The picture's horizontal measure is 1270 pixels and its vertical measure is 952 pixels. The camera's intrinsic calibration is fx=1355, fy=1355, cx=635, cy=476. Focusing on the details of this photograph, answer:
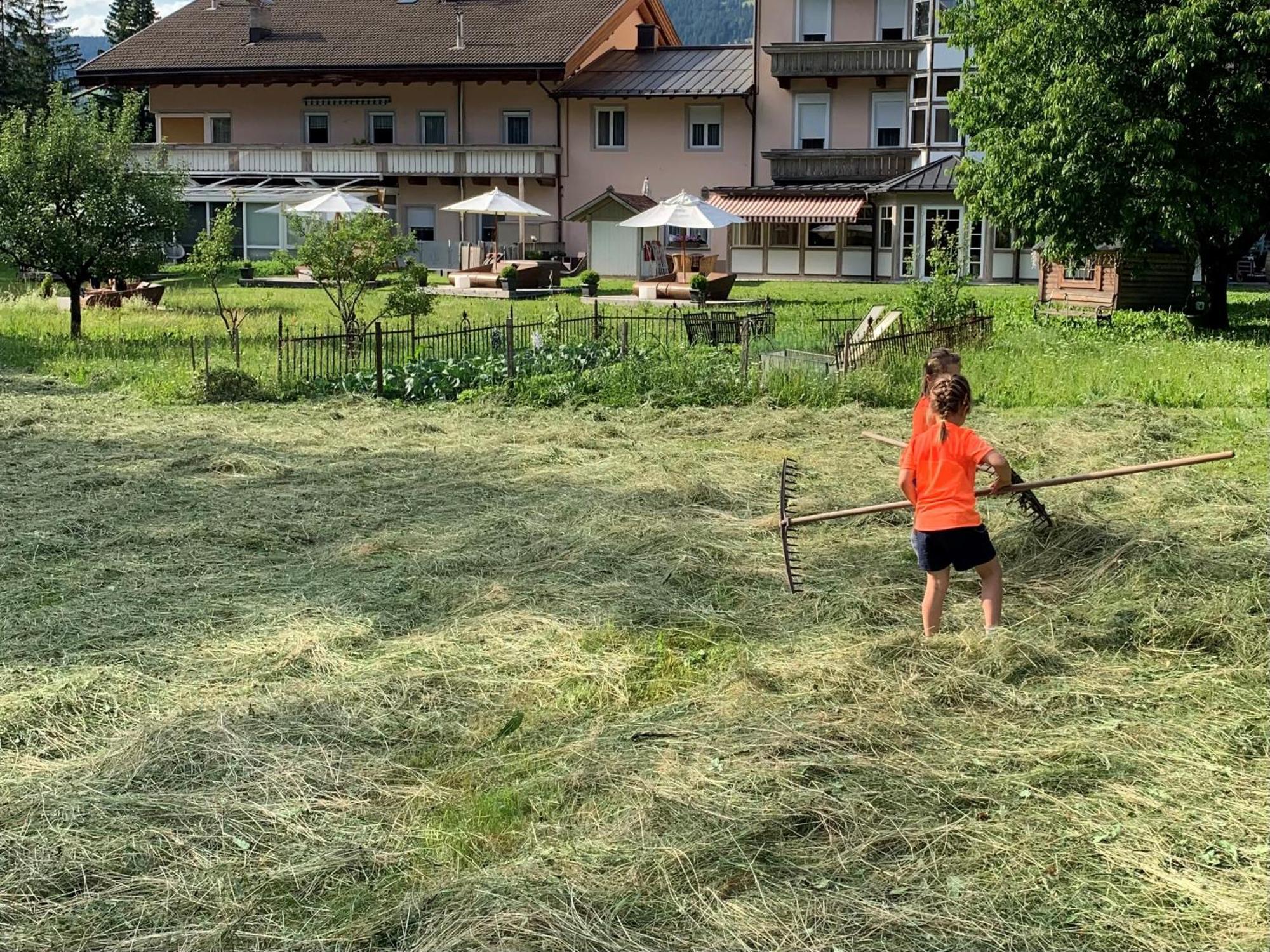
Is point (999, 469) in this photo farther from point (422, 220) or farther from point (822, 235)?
point (422, 220)

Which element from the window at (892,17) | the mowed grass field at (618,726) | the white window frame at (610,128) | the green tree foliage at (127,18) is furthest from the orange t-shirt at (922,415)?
the green tree foliage at (127,18)

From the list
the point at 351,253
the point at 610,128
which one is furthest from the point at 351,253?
the point at 610,128

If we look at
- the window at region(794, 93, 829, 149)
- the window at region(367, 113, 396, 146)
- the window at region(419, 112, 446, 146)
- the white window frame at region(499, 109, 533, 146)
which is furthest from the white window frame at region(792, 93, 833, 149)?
the window at region(367, 113, 396, 146)

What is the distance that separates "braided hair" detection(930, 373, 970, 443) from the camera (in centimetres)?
605

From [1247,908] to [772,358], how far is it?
1151 cm

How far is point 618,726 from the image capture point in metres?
5.27

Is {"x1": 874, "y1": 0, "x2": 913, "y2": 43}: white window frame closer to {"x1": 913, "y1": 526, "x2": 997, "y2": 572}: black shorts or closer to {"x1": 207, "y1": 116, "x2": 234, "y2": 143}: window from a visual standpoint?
{"x1": 207, "y1": 116, "x2": 234, "y2": 143}: window

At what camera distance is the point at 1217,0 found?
19344 millimetres

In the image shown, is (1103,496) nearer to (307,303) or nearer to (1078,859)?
(1078,859)

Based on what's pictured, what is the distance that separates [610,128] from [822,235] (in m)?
7.82

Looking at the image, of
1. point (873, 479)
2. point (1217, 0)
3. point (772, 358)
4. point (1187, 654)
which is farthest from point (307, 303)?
point (1187, 654)

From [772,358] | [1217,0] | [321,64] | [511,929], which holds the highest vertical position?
[321,64]

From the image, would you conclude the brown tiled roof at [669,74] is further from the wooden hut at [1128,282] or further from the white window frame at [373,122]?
the wooden hut at [1128,282]

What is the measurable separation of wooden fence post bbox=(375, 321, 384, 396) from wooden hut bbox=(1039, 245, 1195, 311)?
14.1 meters
